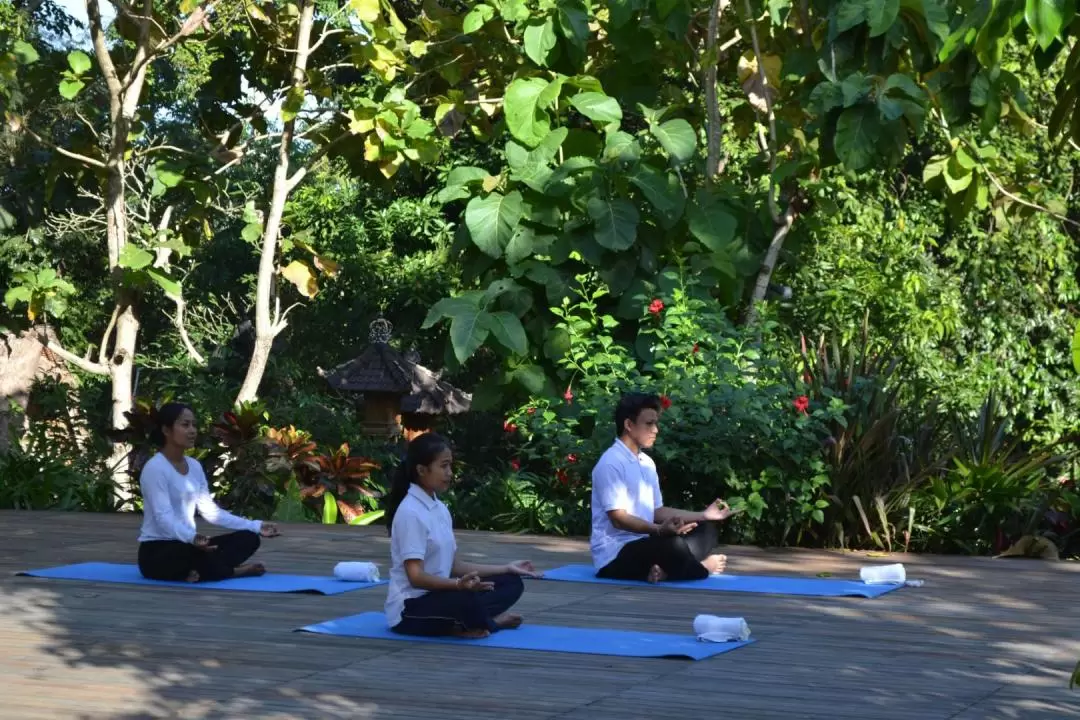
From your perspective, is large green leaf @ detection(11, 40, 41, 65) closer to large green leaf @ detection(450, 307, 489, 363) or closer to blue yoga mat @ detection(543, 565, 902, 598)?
large green leaf @ detection(450, 307, 489, 363)

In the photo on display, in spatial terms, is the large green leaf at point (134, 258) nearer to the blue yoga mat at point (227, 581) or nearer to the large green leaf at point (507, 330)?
the large green leaf at point (507, 330)

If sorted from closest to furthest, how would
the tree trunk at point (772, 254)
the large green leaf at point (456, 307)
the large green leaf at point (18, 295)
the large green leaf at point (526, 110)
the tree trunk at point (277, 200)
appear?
the large green leaf at point (456, 307) → the large green leaf at point (526, 110) → the tree trunk at point (772, 254) → the large green leaf at point (18, 295) → the tree trunk at point (277, 200)

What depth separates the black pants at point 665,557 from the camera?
7.22 metres

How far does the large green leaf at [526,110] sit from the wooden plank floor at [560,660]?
385 cm

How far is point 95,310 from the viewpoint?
733 inches

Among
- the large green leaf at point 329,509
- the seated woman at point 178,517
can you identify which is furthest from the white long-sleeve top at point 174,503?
the large green leaf at point 329,509

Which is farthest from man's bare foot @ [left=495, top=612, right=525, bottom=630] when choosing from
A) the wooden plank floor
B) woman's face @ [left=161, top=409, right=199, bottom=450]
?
woman's face @ [left=161, top=409, right=199, bottom=450]

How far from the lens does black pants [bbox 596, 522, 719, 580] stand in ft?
23.7

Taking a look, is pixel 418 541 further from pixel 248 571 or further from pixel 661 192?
pixel 661 192

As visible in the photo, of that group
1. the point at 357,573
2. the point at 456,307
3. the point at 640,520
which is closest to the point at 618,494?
the point at 640,520

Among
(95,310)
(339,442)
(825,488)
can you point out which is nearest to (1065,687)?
(825,488)

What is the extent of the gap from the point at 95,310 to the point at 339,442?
5260mm

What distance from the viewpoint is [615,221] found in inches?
391

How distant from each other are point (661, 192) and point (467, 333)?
1580mm
